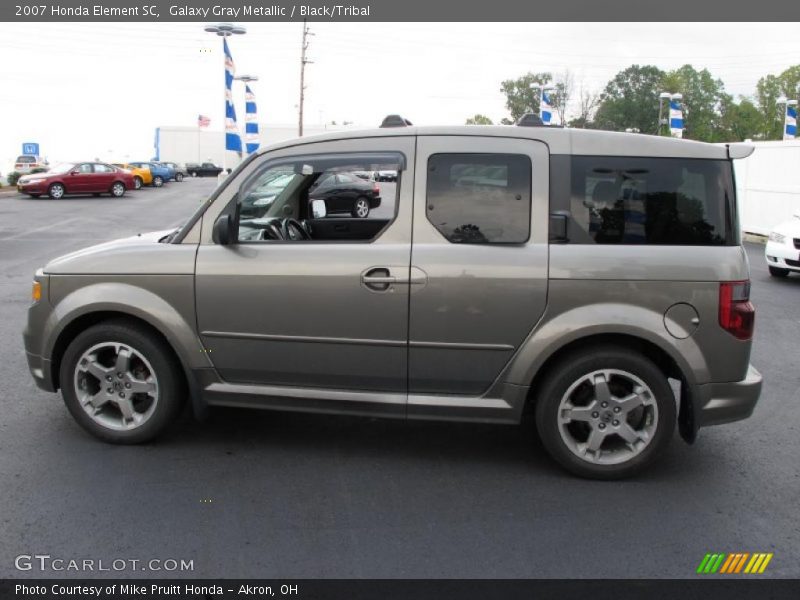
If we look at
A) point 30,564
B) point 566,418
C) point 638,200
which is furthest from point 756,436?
point 30,564

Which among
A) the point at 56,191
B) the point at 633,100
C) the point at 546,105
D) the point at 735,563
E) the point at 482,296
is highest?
the point at 633,100

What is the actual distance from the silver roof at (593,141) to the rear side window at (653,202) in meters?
0.04

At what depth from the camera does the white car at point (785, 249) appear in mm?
12406

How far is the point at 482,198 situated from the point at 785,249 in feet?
32.4

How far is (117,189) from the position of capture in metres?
36.8

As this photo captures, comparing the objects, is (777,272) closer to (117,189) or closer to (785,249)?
(785,249)

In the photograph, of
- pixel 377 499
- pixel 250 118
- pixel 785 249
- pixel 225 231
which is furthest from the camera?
pixel 250 118

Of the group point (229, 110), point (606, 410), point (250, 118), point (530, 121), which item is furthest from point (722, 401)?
point (250, 118)

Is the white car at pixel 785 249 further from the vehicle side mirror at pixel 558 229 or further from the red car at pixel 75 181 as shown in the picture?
the red car at pixel 75 181

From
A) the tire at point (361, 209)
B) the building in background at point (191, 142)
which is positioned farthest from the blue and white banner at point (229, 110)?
the building in background at point (191, 142)

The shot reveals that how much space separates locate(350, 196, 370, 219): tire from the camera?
583 cm

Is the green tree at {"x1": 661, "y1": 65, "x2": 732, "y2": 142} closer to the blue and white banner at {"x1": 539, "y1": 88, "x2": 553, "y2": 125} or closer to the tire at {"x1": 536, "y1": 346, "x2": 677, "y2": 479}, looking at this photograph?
the blue and white banner at {"x1": 539, "y1": 88, "x2": 553, "y2": 125}

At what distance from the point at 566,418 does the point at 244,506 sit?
1.82m
